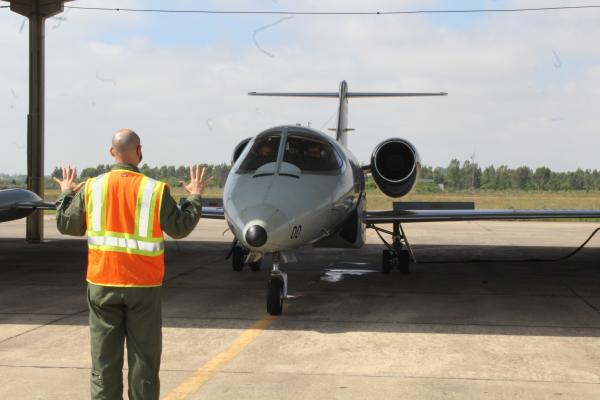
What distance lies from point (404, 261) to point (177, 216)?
29.9 ft

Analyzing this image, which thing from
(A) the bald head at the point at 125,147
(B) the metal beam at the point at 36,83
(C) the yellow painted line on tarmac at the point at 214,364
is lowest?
(C) the yellow painted line on tarmac at the point at 214,364

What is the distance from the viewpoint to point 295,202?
312 inches

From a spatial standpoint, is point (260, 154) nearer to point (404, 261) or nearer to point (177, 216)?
point (404, 261)

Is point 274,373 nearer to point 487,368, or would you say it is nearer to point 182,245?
point 487,368

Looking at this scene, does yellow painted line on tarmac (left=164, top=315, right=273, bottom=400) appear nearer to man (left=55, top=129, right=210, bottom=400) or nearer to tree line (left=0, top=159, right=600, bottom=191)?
man (left=55, top=129, right=210, bottom=400)

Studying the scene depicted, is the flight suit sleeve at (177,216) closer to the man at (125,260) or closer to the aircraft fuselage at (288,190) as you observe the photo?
the man at (125,260)

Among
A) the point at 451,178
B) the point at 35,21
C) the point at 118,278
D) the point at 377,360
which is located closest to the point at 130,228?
the point at 118,278

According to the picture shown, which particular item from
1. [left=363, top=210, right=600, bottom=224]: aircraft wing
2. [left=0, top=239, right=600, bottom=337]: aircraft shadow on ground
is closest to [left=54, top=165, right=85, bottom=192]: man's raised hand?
[left=0, top=239, right=600, bottom=337]: aircraft shadow on ground

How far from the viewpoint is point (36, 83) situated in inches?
749

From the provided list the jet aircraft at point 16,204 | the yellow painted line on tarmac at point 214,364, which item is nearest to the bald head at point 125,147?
the yellow painted line on tarmac at point 214,364

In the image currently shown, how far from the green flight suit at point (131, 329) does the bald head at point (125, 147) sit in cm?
32

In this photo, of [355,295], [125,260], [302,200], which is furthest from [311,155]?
[125,260]

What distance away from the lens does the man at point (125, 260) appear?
12.8 ft

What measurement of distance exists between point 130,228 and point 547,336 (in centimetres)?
495
